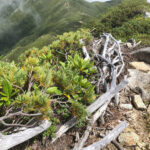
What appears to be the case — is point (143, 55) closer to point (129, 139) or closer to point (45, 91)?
point (129, 139)

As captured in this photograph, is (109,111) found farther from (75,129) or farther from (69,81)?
(69,81)

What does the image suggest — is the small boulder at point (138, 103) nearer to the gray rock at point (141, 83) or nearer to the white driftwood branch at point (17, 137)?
the gray rock at point (141, 83)

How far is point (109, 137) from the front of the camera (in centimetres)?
293

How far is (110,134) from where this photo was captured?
2.96m

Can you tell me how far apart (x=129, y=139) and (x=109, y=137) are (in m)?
0.47

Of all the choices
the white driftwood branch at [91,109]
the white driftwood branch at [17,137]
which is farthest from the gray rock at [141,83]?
the white driftwood branch at [17,137]

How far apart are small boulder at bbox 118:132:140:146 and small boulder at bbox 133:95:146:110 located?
0.92m

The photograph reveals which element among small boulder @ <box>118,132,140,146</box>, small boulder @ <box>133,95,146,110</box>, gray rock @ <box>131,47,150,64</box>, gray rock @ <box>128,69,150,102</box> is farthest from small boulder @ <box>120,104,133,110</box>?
gray rock @ <box>131,47,150,64</box>

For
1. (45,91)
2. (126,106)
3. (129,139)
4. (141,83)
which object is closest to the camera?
(45,91)

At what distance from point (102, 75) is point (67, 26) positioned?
544ft

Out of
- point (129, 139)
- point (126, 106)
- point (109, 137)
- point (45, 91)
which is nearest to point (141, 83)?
point (126, 106)

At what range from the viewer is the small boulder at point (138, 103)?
12.7ft

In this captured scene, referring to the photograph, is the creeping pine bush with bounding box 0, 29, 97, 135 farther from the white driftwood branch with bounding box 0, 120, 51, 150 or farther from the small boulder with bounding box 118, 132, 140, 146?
the small boulder with bounding box 118, 132, 140, 146

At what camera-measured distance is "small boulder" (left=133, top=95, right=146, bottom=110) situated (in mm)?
3871
